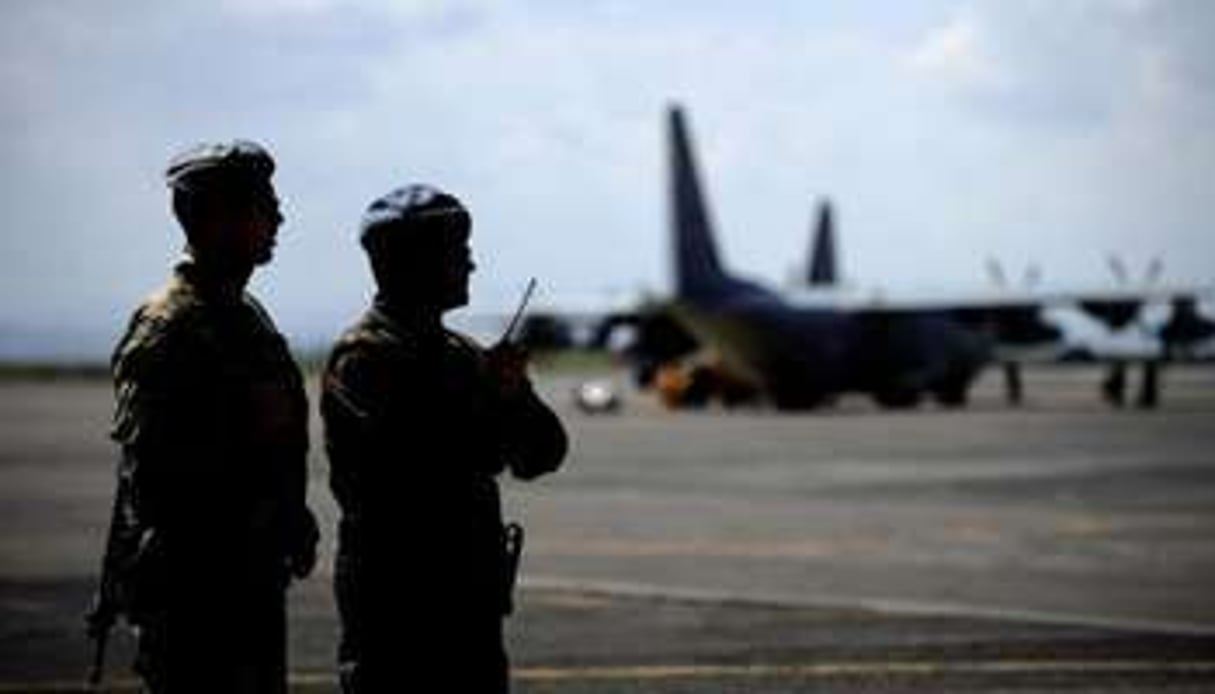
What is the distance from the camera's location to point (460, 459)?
536cm

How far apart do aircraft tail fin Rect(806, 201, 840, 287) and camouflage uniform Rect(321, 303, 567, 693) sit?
7642 cm

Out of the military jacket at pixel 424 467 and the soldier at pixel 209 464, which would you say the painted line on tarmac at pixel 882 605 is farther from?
the soldier at pixel 209 464

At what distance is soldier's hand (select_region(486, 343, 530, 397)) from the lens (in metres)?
5.23

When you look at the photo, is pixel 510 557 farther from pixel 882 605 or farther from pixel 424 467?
pixel 882 605

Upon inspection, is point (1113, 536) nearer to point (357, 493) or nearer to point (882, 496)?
point (882, 496)

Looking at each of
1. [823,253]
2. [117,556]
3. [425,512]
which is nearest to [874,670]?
[425,512]

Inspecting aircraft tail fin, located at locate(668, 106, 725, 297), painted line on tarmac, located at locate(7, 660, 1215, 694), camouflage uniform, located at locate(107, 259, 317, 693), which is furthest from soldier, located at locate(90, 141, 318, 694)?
aircraft tail fin, located at locate(668, 106, 725, 297)

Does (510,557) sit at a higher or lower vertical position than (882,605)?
higher

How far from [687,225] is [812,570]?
1667 inches

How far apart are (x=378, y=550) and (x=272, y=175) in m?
0.92

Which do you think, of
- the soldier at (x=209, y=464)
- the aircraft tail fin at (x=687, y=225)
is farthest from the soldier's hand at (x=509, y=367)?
the aircraft tail fin at (x=687, y=225)

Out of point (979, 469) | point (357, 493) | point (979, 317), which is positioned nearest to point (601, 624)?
point (357, 493)

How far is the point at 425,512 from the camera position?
5375 mm

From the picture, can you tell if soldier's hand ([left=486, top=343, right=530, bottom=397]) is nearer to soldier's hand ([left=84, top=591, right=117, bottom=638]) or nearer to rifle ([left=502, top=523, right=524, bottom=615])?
rifle ([left=502, top=523, right=524, bottom=615])
